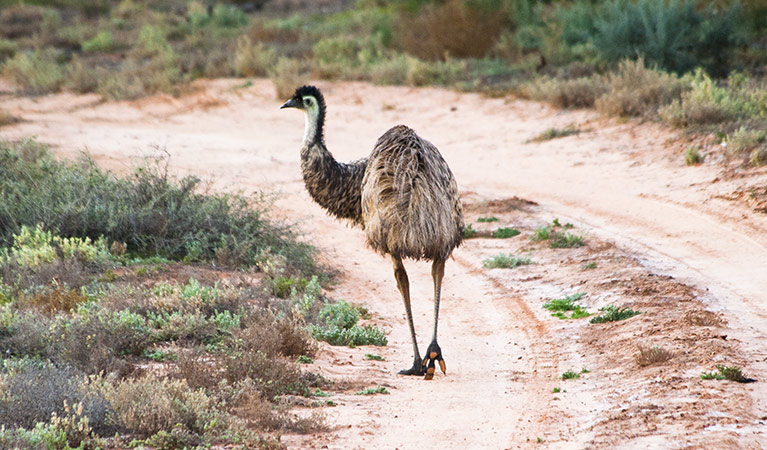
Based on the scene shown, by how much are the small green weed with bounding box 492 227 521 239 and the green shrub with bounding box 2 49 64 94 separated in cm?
1427

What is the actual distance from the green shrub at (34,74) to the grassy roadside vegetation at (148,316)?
1069 centimetres

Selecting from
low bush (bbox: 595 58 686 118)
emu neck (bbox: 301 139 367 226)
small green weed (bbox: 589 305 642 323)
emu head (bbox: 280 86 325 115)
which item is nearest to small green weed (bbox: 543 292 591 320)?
small green weed (bbox: 589 305 642 323)

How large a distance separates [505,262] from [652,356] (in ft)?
11.8

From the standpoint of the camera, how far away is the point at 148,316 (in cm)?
722

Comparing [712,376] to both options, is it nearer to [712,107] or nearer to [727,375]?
[727,375]

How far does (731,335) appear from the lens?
6.50m

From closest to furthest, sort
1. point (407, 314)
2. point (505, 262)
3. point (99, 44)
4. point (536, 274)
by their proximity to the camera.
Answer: point (407, 314), point (536, 274), point (505, 262), point (99, 44)

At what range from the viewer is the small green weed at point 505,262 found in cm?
968

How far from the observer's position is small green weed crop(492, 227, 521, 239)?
10.8 meters

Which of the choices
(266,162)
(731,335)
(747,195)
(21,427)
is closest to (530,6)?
(266,162)

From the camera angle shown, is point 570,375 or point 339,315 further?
point 339,315

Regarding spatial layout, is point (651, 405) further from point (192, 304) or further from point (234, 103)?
point (234, 103)

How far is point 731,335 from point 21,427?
4840 millimetres

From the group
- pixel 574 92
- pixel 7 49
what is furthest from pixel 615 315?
pixel 7 49
